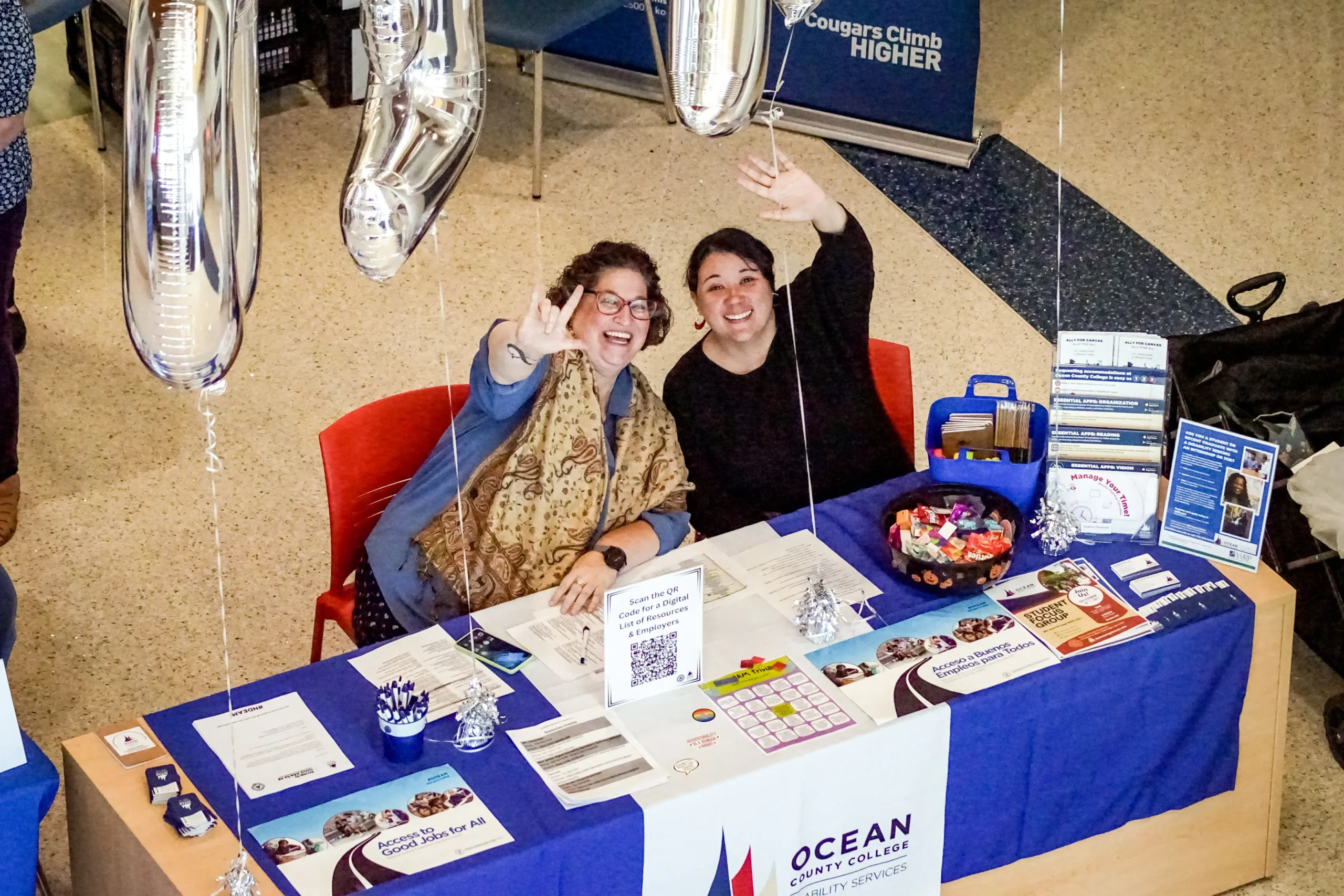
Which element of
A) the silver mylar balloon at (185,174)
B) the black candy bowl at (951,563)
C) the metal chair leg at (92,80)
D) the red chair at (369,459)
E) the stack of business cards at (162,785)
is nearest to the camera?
the silver mylar balloon at (185,174)

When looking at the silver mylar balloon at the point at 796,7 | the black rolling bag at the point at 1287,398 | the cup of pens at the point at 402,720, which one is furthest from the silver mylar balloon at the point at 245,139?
the black rolling bag at the point at 1287,398

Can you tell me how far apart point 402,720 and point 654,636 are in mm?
376

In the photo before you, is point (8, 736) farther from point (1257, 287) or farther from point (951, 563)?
point (1257, 287)

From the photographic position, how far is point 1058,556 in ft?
8.79

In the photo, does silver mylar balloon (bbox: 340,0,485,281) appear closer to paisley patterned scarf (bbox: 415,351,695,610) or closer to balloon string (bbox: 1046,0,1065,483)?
paisley patterned scarf (bbox: 415,351,695,610)

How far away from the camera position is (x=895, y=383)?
3.02 meters

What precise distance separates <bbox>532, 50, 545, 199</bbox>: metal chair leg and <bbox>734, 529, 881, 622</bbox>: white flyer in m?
2.19

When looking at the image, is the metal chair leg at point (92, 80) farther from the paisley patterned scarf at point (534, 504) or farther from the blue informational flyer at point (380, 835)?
the blue informational flyer at point (380, 835)

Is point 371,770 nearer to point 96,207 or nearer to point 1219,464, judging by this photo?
point 1219,464

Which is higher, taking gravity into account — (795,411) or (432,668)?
(795,411)

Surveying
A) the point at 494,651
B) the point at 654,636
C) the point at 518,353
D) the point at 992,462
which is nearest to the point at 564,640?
the point at 494,651

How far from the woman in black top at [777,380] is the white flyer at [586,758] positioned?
2.27ft

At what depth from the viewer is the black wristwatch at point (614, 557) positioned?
8.62 feet

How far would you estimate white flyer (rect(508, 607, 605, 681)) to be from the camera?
241 cm
